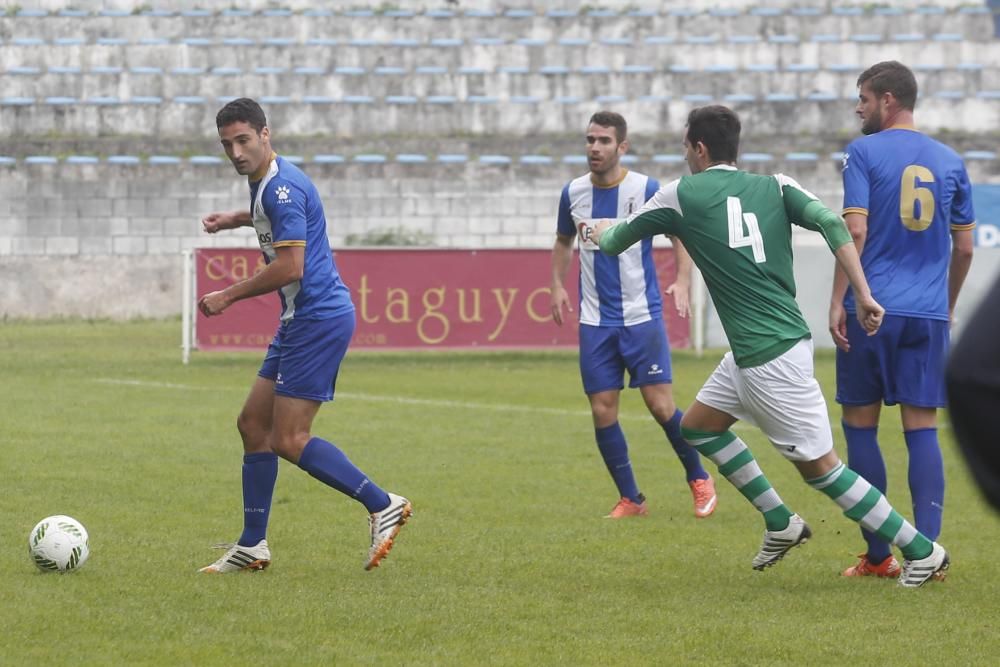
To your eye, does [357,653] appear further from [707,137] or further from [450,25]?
[450,25]

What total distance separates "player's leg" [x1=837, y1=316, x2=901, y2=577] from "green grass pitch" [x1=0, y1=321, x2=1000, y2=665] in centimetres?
15

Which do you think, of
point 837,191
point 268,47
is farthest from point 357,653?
point 268,47

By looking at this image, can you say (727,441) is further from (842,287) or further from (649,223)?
(649,223)

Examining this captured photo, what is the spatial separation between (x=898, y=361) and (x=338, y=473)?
7.41 ft

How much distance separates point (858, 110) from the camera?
6.03 metres

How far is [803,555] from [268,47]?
19.2m

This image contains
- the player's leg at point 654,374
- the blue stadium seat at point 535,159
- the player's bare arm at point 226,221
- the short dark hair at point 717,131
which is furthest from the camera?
the blue stadium seat at point 535,159

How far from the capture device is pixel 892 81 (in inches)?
236

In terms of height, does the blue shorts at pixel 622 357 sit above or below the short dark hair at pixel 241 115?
below

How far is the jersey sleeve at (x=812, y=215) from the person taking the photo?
17.9 ft

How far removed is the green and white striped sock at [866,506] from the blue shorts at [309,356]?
1.94 meters

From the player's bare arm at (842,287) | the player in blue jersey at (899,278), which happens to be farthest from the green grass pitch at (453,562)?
the player's bare arm at (842,287)

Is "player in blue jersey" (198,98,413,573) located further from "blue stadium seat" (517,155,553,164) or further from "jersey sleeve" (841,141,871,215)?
"blue stadium seat" (517,155,553,164)

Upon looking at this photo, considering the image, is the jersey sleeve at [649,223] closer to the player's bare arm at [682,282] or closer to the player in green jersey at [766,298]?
the player in green jersey at [766,298]
